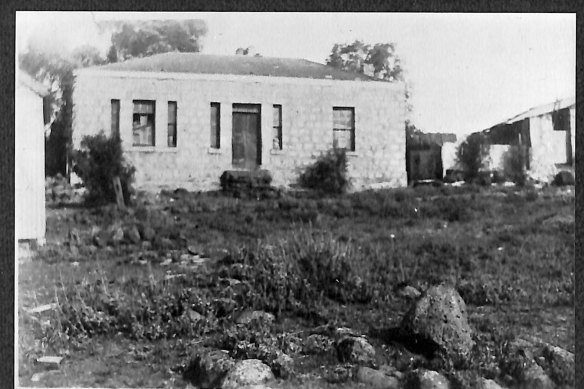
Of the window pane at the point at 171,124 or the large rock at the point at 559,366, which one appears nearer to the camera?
the large rock at the point at 559,366

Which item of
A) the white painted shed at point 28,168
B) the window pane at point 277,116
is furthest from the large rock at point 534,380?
the white painted shed at point 28,168

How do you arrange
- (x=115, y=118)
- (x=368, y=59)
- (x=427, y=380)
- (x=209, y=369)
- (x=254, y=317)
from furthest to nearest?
1. (x=115, y=118)
2. (x=368, y=59)
3. (x=254, y=317)
4. (x=209, y=369)
5. (x=427, y=380)

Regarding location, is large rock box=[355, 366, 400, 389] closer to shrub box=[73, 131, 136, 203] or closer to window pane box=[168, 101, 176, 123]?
shrub box=[73, 131, 136, 203]

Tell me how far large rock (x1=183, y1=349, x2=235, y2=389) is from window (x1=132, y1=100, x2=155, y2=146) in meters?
1.34

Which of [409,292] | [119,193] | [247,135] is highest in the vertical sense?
[247,135]

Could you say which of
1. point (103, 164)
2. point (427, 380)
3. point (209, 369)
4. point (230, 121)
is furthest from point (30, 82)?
point (427, 380)

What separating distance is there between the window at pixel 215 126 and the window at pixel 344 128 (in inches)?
28.2

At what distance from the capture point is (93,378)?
396 centimetres

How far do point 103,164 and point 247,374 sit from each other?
153 cm

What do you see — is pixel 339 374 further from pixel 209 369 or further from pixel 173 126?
pixel 173 126

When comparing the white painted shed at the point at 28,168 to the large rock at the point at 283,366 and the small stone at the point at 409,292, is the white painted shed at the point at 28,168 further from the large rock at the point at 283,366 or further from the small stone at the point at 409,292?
the small stone at the point at 409,292

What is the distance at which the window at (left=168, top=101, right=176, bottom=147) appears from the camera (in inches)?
166

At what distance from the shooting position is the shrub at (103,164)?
13.7 ft

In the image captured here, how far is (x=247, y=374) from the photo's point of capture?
3.81 m
